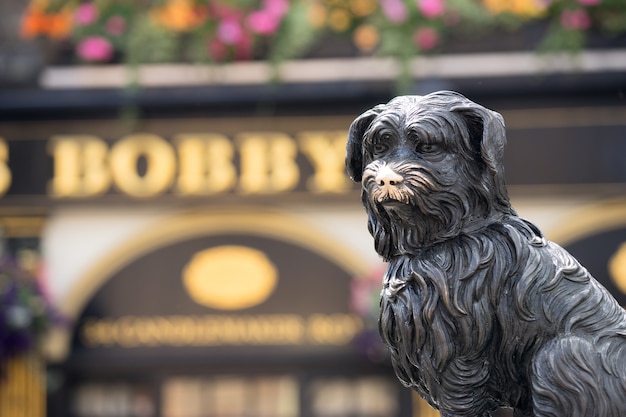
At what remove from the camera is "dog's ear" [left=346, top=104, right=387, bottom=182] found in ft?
6.02

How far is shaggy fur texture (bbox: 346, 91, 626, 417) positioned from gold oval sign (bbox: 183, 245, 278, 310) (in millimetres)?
5337

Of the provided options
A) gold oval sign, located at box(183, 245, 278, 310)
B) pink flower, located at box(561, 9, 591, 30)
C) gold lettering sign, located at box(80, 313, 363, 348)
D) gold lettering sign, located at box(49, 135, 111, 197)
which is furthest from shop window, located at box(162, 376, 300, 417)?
pink flower, located at box(561, 9, 591, 30)

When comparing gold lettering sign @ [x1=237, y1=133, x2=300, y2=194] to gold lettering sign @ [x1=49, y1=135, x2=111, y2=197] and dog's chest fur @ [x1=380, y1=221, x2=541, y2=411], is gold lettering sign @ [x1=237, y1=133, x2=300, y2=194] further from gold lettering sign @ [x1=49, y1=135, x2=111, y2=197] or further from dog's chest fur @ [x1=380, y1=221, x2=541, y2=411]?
dog's chest fur @ [x1=380, y1=221, x2=541, y2=411]

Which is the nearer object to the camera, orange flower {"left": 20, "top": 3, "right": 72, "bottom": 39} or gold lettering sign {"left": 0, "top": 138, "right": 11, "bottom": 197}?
orange flower {"left": 20, "top": 3, "right": 72, "bottom": 39}

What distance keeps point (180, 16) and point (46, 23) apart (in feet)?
2.74

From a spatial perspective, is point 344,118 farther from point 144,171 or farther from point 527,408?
point 527,408

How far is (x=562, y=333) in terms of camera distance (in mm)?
1724

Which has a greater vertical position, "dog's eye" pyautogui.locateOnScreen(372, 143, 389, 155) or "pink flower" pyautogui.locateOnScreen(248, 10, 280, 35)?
"pink flower" pyautogui.locateOnScreen(248, 10, 280, 35)

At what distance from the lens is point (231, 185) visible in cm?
700

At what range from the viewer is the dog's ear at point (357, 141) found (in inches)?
72.2

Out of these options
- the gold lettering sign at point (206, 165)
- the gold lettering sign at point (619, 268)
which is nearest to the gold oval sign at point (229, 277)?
the gold lettering sign at point (206, 165)

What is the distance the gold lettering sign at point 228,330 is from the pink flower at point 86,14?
1.85m

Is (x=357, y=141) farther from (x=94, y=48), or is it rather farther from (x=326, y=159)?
(x=94, y=48)

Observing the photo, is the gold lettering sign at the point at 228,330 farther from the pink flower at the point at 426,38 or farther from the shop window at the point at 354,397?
the pink flower at the point at 426,38
